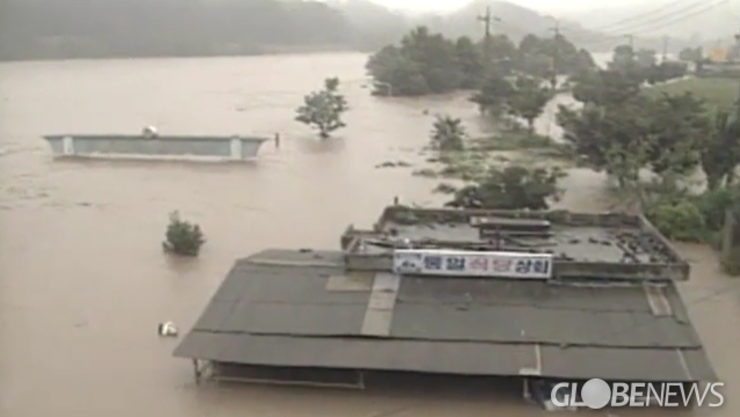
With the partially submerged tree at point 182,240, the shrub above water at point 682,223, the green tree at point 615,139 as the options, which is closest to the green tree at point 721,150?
the green tree at point 615,139

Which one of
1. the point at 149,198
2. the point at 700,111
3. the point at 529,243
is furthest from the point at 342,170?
the point at 529,243

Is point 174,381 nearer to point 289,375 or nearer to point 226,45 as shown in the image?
point 289,375

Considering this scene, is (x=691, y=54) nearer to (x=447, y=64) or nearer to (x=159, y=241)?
(x=447, y=64)

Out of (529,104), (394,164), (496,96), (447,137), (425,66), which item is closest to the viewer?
(394,164)

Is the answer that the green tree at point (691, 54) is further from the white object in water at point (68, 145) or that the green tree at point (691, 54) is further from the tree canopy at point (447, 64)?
the white object in water at point (68, 145)

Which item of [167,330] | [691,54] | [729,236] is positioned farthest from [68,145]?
[691,54]

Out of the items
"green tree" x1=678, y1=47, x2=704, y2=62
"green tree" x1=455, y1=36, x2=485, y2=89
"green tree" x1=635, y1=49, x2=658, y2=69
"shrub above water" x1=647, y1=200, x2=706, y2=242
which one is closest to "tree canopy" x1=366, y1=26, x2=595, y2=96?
"green tree" x1=455, y1=36, x2=485, y2=89
